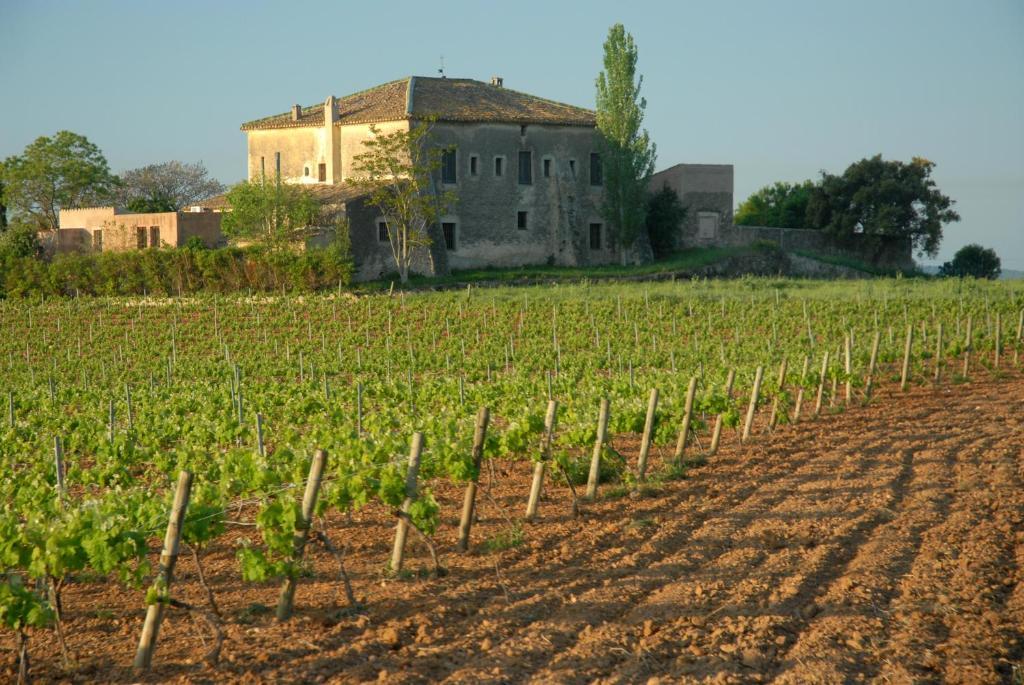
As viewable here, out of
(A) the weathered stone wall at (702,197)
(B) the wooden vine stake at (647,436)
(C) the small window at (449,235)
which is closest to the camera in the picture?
(B) the wooden vine stake at (647,436)

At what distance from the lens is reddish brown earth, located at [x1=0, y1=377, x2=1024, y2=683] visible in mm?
6219

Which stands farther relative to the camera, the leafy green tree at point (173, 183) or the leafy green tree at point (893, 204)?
the leafy green tree at point (173, 183)

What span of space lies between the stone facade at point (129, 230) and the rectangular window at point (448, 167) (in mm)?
7807

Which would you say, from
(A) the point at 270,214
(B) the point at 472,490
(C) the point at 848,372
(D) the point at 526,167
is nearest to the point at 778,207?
(D) the point at 526,167

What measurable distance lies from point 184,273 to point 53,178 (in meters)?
19.6

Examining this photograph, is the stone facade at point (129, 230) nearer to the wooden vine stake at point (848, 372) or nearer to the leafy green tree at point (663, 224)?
the leafy green tree at point (663, 224)

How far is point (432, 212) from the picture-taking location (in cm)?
3753

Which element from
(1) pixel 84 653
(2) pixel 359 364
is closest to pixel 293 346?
(2) pixel 359 364

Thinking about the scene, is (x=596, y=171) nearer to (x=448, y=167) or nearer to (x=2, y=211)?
(x=448, y=167)

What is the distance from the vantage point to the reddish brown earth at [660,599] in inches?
245

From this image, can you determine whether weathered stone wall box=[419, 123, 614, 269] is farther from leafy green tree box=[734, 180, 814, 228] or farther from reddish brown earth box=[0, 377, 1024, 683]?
reddish brown earth box=[0, 377, 1024, 683]

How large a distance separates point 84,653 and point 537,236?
3553cm

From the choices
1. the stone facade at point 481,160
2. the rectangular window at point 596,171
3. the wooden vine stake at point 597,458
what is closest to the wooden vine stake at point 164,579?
the wooden vine stake at point 597,458

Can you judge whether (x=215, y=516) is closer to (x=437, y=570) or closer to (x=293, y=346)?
(x=437, y=570)
